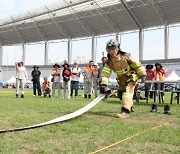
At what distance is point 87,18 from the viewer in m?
45.8

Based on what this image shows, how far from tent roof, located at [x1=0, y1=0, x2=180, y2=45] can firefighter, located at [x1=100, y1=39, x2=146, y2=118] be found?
30166 millimetres

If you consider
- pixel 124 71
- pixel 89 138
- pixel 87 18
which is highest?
pixel 87 18

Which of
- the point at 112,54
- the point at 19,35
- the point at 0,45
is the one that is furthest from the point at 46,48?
the point at 112,54

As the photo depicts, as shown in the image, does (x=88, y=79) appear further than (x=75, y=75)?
No

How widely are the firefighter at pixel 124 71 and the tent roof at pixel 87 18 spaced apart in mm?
30166

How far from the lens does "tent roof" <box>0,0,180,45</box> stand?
3856 cm

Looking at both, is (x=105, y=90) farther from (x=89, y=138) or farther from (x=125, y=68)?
(x=89, y=138)

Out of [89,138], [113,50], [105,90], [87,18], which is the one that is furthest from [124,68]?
[87,18]

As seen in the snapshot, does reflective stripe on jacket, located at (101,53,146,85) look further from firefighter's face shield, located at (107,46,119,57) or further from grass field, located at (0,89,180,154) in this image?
grass field, located at (0,89,180,154)

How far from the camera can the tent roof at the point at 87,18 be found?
3856 cm

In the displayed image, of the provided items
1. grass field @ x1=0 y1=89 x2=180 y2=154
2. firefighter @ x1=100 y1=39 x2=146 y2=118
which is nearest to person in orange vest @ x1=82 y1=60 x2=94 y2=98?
firefighter @ x1=100 y1=39 x2=146 y2=118

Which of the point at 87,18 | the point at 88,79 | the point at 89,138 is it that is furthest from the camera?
the point at 87,18

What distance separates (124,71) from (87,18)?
3944 centimetres

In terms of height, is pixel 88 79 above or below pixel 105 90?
above
